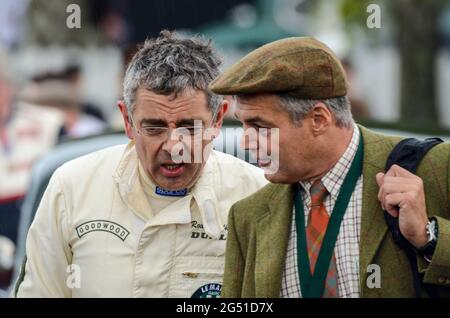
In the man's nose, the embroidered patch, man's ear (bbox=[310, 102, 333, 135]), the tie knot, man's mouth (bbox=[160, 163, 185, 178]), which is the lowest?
the embroidered patch

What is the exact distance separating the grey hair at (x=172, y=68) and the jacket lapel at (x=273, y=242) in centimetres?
51

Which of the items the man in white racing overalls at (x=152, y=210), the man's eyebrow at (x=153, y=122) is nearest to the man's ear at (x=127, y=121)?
the man in white racing overalls at (x=152, y=210)

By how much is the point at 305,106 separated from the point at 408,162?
1.26 ft

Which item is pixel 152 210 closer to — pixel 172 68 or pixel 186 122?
pixel 186 122

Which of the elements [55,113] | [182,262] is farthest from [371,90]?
[182,262]

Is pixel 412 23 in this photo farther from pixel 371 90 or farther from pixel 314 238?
pixel 314 238

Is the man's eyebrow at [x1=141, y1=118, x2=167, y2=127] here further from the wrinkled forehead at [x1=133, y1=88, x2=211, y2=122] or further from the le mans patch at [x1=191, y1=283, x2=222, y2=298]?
the le mans patch at [x1=191, y1=283, x2=222, y2=298]

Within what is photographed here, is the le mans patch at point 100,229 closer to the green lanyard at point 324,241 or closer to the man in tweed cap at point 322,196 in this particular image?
the man in tweed cap at point 322,196

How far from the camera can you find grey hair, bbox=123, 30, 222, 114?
15.7ft

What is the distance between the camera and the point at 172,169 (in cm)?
482

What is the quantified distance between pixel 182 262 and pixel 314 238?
61 cm

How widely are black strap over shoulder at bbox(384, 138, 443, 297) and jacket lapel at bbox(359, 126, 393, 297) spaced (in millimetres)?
34

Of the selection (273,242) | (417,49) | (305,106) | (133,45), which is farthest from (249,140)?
(417,49)

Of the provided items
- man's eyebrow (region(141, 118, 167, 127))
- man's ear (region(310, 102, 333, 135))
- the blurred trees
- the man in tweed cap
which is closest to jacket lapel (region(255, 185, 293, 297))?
the man in tweed cap
